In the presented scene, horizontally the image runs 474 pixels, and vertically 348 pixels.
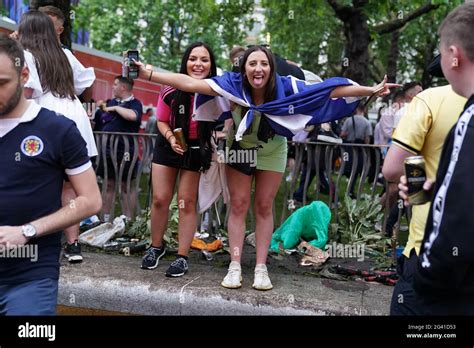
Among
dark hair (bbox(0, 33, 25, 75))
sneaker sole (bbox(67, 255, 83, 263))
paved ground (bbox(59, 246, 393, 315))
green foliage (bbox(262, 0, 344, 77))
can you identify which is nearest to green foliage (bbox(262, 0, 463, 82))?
green foliage (bbox(262, 0, 344, 77))

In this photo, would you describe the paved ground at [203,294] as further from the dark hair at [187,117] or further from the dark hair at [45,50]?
the dark hair at [45,50]

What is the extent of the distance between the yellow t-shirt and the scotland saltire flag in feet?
6.04

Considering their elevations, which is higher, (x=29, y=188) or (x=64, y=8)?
(x=64, y=8)

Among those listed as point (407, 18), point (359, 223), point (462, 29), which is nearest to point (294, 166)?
point (359, 223)

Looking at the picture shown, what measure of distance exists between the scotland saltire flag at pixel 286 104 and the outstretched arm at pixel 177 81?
6 centimetres

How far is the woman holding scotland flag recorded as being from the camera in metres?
4.04

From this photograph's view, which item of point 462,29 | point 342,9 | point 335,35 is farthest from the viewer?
point 335,35

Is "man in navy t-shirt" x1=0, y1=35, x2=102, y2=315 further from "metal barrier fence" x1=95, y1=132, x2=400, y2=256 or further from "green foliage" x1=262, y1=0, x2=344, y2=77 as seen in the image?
"green foliage" x1=262, y1=0, x2=344, y2=77

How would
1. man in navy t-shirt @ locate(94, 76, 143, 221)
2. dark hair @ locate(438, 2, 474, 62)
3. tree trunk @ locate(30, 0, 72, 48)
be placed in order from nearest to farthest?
dark hair @ locate(438, 2, 474, 62), man in navy t-shirt @ locate(94, 76, 143, 221), tree trunk @ locate(30, 0, 72, 48)

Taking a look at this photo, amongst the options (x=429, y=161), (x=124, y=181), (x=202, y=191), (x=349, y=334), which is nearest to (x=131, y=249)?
(x=202, y=191)

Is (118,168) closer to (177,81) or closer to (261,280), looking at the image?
(177,81)

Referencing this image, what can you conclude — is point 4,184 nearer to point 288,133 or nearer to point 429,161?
point 429,161

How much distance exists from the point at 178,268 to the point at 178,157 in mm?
871

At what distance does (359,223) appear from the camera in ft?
18.5
